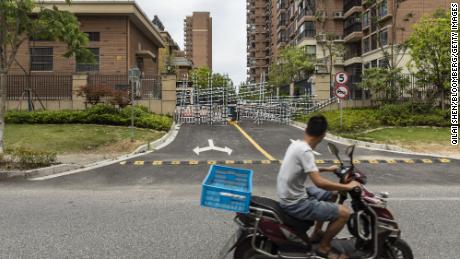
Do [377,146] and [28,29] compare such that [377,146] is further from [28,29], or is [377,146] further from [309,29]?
[309,29]

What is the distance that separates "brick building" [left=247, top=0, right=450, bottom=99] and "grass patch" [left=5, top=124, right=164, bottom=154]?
47.0 feet

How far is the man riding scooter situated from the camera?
421 cm

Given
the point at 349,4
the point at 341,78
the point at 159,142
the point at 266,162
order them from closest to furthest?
the point at 266,162 → the point at 159,142 → the point at 341,78 → the point at 349,4

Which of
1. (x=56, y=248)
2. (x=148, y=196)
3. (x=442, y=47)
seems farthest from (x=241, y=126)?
(x=56, y=248)

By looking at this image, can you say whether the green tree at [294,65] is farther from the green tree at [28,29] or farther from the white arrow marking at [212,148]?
the green tree at [28,29]

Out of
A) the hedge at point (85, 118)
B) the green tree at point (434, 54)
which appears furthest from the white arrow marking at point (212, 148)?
the green tree at point (434, 54)

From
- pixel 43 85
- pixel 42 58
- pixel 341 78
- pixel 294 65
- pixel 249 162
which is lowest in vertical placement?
pixel 249 162

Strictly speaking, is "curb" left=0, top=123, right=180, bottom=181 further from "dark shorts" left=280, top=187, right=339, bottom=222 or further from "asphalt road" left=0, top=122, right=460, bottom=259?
"dark shorts" left=280, top=187, right=339, bottom=222

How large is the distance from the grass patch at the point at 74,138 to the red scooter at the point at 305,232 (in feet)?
39.7

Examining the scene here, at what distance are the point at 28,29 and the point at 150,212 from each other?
9.16 m

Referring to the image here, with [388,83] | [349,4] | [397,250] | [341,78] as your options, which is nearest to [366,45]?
[349,4]

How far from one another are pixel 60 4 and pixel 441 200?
2684 centimetres

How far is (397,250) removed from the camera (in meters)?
4.42

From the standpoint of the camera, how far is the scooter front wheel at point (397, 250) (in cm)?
438
